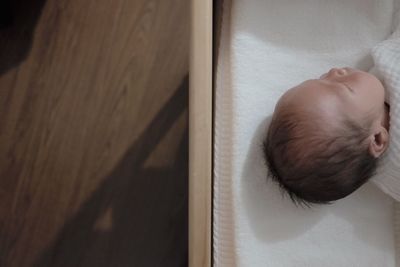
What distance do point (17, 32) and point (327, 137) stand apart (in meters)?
0.89

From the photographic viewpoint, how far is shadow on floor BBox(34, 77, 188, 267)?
112cm

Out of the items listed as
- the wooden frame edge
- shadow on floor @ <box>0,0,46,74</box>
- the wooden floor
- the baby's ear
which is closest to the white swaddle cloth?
the baby's ear

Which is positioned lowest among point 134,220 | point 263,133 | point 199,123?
point 134,220

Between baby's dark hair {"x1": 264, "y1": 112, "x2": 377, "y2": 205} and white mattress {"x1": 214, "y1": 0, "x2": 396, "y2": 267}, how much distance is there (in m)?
0.06

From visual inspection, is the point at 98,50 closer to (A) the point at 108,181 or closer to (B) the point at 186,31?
(B) the point at 186,31

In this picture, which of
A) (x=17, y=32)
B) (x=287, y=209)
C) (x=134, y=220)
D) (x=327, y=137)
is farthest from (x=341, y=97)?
(x=17, y=32)

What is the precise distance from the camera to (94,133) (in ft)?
3.77

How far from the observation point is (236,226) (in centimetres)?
78

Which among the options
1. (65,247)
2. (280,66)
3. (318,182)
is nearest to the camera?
(318,182)

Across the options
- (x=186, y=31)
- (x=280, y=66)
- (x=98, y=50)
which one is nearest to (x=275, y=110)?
(x=280, y=66)

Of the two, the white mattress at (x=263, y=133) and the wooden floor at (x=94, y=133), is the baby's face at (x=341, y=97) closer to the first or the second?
the white mattress at (x=263, y=133)

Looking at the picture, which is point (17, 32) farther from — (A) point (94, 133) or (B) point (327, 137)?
(B) point (327, 137)

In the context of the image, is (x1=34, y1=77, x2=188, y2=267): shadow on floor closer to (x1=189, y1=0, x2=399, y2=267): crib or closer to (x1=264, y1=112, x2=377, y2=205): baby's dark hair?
(x1=189, y1=0, x2=399, y2=267): crib

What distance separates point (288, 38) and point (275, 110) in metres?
0.18
